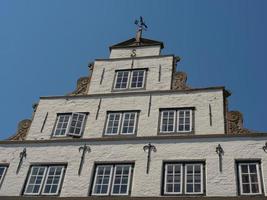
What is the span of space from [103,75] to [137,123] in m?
3.50

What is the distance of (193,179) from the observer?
13945mm

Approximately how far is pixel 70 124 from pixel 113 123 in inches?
66.5

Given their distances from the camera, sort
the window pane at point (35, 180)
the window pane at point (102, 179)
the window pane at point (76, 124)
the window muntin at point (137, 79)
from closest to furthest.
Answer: the window pane at point (102, 179)
the window pane at point (35, 180)
the window pane at point (76, 124)
the window muntin at point (137, 79)

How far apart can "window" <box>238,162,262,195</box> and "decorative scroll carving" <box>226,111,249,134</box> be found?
136 centimetres

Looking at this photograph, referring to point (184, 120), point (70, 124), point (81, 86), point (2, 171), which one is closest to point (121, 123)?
point (70, 124)

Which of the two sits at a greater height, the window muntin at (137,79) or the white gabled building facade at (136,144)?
the window muntin at (137,79)

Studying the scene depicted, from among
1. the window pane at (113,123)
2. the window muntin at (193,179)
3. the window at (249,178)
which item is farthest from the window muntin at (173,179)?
the window pane at (113,123)

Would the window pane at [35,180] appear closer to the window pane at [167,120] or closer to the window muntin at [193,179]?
the window pane at [167,120]

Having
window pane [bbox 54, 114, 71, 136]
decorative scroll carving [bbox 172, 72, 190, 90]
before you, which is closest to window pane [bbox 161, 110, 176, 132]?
decorative scroll carving [bbox 172, 72, 190, 90]

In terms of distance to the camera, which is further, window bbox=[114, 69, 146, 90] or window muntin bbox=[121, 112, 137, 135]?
window bbox=[114, 69, 146, 90]

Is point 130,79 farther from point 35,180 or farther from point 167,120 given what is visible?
point 35,180

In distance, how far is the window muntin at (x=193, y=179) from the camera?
Result: 44.8ft

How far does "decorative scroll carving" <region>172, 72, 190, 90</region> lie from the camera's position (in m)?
17.3

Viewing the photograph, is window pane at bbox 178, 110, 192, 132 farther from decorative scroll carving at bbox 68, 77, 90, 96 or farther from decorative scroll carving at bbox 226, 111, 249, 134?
decorative scroll carving at bbox 68, 77, 90, 96
